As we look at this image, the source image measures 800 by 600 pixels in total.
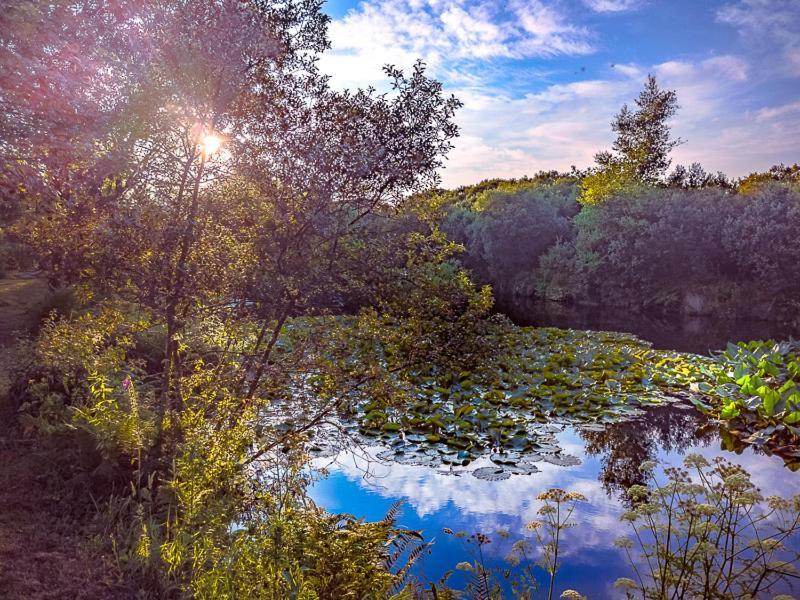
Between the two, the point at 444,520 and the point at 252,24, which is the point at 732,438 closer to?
the point at 444,520

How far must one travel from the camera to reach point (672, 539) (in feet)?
21.2

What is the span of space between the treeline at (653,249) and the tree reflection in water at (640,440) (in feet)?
52.9

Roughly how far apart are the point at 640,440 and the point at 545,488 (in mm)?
3155

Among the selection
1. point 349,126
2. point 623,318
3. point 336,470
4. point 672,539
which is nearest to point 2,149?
point 349,126

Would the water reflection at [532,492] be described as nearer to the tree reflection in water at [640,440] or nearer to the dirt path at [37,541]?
the tree reflection in water at [640,440]

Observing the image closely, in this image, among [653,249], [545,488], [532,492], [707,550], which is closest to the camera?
[707,550]

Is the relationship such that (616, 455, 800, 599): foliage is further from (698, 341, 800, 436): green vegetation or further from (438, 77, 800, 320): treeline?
(438, 77, 800, 320): treeline

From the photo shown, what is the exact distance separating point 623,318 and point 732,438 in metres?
19.6

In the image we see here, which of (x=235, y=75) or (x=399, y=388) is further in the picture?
(x=399, y=388)

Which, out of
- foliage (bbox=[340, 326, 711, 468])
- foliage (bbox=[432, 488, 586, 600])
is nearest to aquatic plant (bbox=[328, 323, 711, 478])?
foliage (bbox=[340, 326, 711, 468])

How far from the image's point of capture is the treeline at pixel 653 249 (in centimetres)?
2877

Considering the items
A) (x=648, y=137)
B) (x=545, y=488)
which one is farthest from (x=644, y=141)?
(x=545, y=488)

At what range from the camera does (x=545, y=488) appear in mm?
7820

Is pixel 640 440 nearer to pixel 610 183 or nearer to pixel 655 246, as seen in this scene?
pixel 655 246
